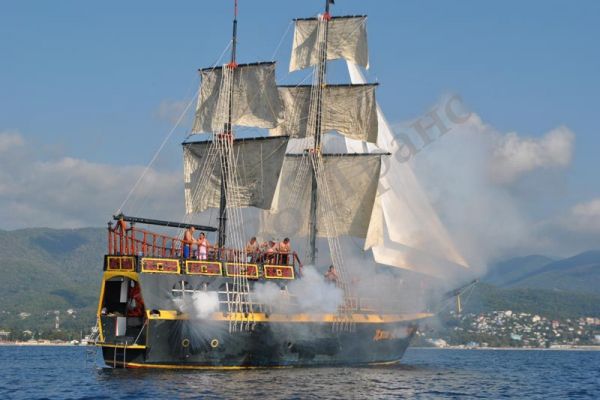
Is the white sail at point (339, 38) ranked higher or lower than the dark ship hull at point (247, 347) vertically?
higher

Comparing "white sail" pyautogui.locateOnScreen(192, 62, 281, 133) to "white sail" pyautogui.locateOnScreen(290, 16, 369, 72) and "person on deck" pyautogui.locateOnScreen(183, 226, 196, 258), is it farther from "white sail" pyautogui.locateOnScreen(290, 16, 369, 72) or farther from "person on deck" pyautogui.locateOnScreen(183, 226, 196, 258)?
"person on deck" pyautogui.locateOnScreen(183, 226, 196, 258)

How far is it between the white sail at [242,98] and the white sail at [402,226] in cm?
959

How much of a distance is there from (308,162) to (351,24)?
1080 centimetres

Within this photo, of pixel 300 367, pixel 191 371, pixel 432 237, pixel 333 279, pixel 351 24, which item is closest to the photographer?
pixel 191 371

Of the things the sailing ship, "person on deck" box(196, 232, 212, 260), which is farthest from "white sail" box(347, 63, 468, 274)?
"person on deck" box(196, 232, 212, 260)

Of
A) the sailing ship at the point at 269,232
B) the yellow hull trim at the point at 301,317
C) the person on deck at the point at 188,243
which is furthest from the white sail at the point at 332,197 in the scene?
the person on deck at the point at 188,243

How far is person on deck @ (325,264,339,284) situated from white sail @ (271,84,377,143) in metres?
11.2

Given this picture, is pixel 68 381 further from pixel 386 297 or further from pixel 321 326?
pixel 386 297

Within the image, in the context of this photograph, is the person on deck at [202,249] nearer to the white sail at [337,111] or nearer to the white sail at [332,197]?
the white sail at [332,197]

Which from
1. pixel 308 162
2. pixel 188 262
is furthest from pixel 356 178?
pixel 188 262

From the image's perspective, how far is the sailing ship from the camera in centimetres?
4956

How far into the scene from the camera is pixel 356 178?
65.9 m

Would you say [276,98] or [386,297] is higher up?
[276,98]

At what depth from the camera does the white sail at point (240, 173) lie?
60406 millimetres
